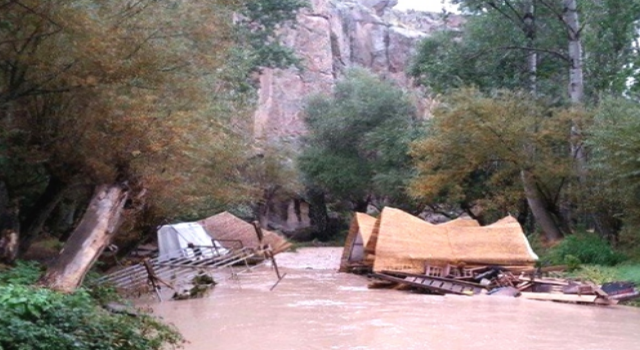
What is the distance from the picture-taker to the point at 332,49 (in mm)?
49156

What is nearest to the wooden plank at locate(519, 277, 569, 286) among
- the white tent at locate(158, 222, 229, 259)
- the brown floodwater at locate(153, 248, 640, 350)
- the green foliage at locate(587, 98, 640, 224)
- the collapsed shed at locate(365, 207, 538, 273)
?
the brown floodwater at locate(153, 248, 640, 350)

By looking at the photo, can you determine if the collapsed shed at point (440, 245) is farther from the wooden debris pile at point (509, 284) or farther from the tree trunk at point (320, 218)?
the tree trunk at point (320, 218)

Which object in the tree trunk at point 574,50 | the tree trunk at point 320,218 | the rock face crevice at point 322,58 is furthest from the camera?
the rock face crevice at point 322,58

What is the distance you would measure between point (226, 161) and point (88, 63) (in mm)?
8230

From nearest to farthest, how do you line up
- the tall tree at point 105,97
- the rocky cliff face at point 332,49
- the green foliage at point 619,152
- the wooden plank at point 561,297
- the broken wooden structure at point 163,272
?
the tall tree at point 105,97
the broken wooden structure at point 163,272
the wooden plank at point 561,297
the green foliage at point 619,152
the rocky cliff face at point 332,49

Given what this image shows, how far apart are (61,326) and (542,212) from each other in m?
18.6

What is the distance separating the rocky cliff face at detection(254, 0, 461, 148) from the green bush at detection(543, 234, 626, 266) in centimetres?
1963

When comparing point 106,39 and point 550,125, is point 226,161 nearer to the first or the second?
point 106,39

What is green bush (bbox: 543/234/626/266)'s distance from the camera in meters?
18.6

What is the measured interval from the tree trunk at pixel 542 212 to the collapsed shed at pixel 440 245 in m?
2.60

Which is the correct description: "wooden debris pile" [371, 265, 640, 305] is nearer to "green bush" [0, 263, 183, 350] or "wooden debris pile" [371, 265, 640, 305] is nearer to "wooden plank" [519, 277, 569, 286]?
"wooden plank" [519, 277, 569, 286]

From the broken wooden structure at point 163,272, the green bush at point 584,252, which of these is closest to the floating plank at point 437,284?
the broken wooden structure at point 163,272

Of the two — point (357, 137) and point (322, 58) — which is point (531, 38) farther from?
point (322, 58)

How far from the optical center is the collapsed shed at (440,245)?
724 inches
